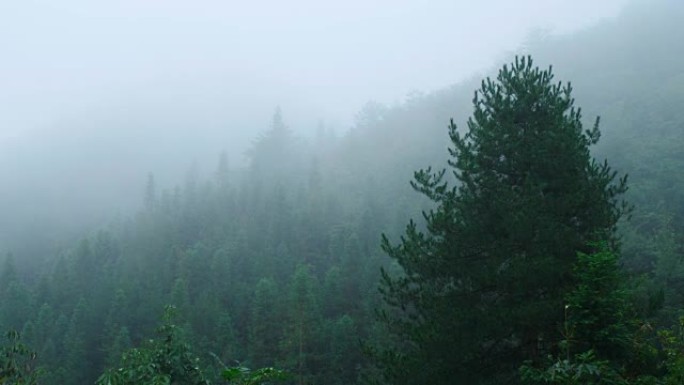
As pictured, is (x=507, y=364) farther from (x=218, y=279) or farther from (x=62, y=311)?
(x=62, y=311)

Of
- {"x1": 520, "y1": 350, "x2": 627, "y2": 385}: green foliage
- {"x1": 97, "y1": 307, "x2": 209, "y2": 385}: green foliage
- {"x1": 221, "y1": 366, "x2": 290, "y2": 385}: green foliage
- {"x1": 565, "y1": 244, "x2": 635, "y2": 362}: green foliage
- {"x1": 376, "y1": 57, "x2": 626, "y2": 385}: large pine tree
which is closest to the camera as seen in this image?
{"x1": 520, "y1": 350, "x2": 627, "y2": 385}: green foliage

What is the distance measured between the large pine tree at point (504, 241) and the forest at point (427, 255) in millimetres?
47

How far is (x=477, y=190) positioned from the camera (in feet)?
40.2

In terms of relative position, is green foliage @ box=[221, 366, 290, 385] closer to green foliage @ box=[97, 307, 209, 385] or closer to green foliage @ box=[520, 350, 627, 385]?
green foliage @ box=[97, 307, 209, 385]

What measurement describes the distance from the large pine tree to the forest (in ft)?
0.15

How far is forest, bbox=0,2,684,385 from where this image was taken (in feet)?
28.5

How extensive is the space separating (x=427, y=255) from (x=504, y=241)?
5.88 ft

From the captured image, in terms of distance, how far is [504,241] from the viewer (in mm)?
10969

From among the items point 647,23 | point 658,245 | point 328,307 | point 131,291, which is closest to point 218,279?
point 131,291

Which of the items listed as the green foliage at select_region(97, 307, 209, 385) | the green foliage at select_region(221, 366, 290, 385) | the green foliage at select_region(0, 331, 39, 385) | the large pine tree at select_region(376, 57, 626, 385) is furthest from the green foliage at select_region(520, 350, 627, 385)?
the green foliage at select_region(0, 331, 39, 385)

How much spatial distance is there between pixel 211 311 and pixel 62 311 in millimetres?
29589

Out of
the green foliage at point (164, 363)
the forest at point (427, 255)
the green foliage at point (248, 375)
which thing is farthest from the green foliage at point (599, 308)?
the green foliage at point (164, 363)

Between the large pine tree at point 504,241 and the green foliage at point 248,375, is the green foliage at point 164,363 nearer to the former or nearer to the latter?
the green foliage at point 248,375

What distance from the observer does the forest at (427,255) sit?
8.70m
